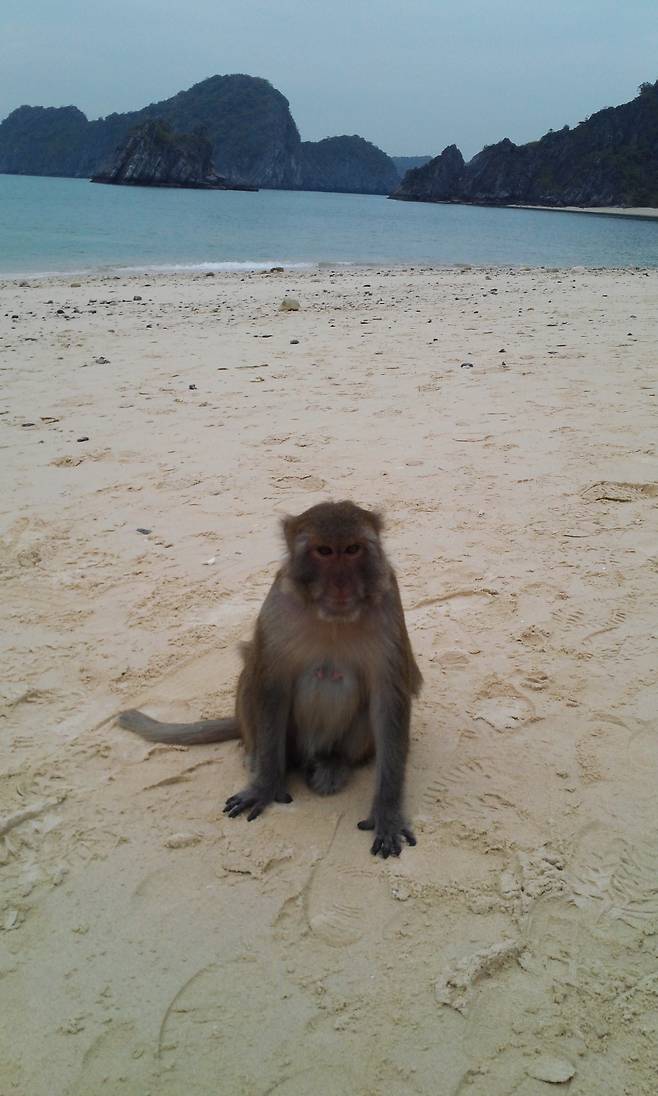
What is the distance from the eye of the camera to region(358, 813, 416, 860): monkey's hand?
2668mm

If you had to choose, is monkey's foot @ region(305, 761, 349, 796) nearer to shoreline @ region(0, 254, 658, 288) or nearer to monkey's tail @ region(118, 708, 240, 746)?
monkey's tail @ region(118, 708, 240, 746)

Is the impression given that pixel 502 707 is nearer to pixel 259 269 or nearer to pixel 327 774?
pixel 327 774

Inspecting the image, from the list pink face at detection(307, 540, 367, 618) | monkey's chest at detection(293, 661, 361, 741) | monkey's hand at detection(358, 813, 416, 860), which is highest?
pink face at detection(307, 540, 367, 618)

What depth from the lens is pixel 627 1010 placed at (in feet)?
6.70

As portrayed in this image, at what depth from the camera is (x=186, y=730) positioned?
3.26 meters

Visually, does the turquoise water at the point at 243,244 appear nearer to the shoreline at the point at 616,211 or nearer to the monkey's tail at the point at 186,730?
the monkey's tail at the point at 186,730

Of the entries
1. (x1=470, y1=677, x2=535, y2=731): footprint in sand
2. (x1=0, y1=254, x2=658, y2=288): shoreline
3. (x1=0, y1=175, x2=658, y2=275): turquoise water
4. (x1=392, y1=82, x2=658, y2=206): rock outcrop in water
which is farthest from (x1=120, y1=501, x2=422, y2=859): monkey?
(x1=392, y1=82, x2=658, y2=206): rock outcrop in water

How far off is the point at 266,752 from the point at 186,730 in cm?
52

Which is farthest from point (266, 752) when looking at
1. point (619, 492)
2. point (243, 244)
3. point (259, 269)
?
point (243, 244)

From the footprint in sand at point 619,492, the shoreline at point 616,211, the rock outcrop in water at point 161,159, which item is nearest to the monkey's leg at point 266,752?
the footprint in sand at point 619,492

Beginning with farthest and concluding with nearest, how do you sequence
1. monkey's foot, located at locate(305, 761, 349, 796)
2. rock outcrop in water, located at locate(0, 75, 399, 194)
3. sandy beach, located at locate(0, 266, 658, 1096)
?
1. rock outcrop in water, located at locate(0, 75, 399, 194)
2. monkey's foot, located at locate(305, 761, 349, 796)
3. sandy beach, located at locate(0, 266, 658, 1096)

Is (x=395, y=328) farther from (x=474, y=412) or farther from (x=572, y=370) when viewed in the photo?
(x=474, y=412)

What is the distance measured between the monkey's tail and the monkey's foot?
41 centimetres

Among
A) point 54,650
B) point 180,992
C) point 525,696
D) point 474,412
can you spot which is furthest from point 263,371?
point 180,992
